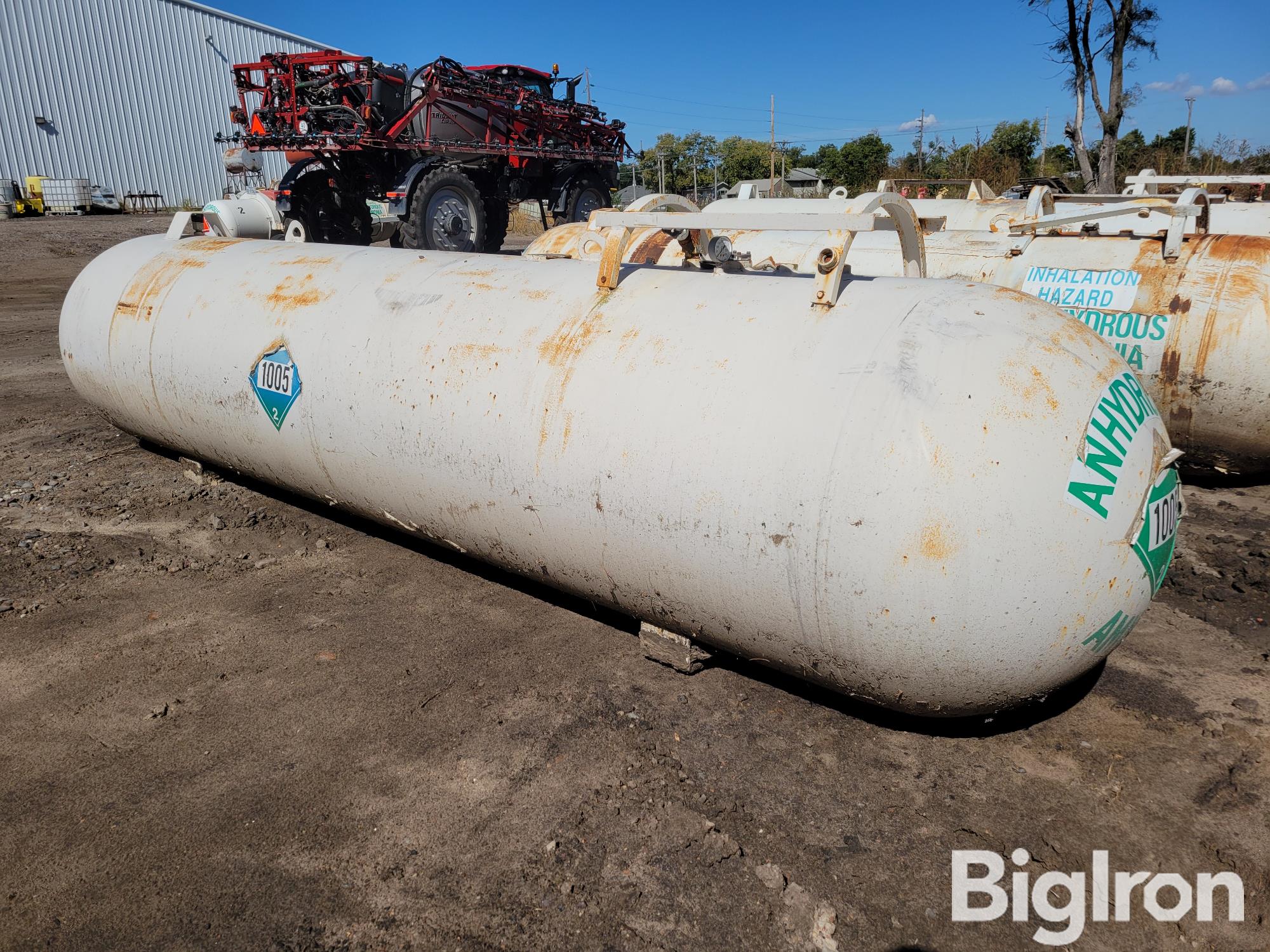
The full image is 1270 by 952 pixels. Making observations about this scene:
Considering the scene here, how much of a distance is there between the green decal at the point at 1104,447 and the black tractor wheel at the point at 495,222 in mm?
8862

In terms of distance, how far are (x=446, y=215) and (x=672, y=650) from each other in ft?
26.6

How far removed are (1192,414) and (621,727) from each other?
3640mm

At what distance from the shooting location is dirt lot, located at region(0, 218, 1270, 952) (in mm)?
1921

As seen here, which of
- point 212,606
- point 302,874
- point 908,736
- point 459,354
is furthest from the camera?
point 212,606

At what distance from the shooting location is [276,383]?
3.42m

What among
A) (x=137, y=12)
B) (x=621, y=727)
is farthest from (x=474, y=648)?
(x=137, y=12)

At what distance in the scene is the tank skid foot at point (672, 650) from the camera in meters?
2.69

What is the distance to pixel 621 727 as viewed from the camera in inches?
101

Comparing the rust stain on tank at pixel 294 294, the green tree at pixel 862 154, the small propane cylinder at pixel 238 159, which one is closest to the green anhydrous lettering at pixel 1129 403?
the rust stain on tank at pixel 294 294

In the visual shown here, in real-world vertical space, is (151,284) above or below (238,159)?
below

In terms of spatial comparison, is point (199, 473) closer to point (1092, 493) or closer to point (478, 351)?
point (478, 351)

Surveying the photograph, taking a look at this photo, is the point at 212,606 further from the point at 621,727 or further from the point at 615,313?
the point at 615,313

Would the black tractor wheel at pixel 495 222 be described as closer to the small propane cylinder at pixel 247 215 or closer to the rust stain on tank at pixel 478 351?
the small propane cylinder at pixel 247 215

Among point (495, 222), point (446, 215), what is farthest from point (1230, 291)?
point (495, 222)
